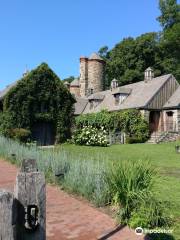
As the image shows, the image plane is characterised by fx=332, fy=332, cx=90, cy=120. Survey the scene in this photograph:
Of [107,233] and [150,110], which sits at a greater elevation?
[150,110]

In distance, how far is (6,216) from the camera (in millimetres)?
3150

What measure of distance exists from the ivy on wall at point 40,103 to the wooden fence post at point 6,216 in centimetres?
2743

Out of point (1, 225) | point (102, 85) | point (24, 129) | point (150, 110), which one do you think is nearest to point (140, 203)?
point (1, 225)

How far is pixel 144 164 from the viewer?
24.4ft

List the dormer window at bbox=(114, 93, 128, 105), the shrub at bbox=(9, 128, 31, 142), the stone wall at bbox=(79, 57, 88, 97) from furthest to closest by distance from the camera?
the stone wall at bbox=(79, 57, 88, 97), the dormer window at bbox=(114, 93, 128, 105), the shrub at bbox=(9, 128, 31, 142)

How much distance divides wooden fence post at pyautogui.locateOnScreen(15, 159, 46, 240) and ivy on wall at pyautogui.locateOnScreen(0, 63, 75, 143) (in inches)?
1067

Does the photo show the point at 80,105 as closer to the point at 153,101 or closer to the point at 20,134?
the point at 153,101

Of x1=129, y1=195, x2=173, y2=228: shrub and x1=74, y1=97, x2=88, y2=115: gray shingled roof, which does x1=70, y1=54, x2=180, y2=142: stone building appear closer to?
x1=74, y1=97, x2=88, y2=115: gray shingled roof

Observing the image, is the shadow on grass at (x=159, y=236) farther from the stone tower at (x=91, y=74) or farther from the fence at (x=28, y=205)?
the stone tower at (x=91, y=74)

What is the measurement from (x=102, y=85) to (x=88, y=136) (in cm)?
2281

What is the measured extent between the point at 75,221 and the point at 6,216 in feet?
11.5

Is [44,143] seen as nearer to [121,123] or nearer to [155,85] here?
[121,123]

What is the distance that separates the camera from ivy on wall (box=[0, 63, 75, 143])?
1191 inches

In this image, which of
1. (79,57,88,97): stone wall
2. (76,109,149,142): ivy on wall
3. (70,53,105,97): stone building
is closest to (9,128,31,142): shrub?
(76,109,149,142): ivy on wall
